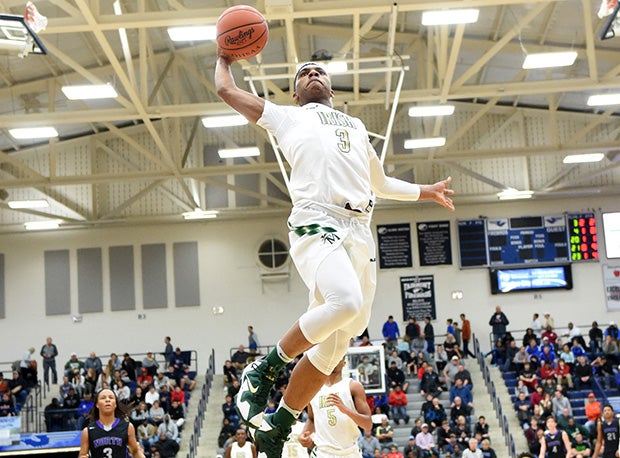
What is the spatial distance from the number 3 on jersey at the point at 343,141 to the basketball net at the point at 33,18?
1009 centimetres

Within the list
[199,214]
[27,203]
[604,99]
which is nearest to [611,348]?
[604,99]

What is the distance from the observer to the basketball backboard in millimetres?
13836

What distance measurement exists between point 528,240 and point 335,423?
951 inches

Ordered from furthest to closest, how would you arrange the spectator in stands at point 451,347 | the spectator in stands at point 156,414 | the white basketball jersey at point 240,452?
the spectator in stands at point 451,347
the spectator in stands at point 156,414
the white basketball jersey at point 240,452

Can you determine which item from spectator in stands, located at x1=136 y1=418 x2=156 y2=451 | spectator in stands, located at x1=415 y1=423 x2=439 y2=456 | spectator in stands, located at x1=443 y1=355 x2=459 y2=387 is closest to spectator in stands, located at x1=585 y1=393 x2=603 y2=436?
spectator in stands, located at x1=415 y1=423 x2=439 y2=456

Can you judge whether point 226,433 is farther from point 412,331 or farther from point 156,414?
point 412,331

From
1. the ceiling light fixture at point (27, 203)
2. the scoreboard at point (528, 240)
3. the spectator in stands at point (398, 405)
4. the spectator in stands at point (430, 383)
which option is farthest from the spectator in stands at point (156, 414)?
the scoreboard at point (528, 240)

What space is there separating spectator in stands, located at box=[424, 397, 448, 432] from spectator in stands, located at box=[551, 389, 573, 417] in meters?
2.89

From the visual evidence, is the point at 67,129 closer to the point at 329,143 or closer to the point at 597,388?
the point at 597,388

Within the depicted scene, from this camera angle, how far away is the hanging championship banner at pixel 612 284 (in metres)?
31.4

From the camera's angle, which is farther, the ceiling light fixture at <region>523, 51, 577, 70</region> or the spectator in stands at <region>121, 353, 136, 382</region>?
the spectator in stands at <region>121, 353, 136, 382</region>

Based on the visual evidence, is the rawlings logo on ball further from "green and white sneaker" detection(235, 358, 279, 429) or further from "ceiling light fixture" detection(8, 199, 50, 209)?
"ceiling light fixture" detection(8, 199, 50, 209)

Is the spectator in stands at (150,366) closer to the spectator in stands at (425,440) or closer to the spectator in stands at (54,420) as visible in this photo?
the spectator in stands at (54,420)

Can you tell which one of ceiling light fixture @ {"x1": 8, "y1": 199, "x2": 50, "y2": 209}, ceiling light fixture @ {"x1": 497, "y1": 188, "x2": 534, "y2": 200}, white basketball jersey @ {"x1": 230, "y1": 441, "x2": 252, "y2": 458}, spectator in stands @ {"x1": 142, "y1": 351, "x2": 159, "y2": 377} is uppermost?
ceiling light fixture @ {"x1": 8, "y1": 199, "x2": 50, "y2": 209}
